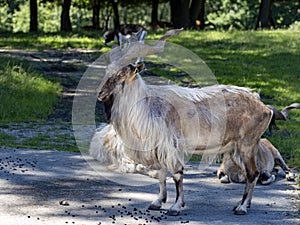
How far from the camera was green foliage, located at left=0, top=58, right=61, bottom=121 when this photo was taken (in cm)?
1560

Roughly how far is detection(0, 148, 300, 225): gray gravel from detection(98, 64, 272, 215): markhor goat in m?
0.34

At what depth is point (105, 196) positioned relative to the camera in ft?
30.3

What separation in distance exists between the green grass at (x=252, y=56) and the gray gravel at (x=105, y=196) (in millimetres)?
2781

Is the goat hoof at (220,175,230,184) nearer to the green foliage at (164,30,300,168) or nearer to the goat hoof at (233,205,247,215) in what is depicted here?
the goat hoof at (233,205,247,215)

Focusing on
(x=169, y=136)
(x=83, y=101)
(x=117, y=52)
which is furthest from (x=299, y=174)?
(x=83, y=101)

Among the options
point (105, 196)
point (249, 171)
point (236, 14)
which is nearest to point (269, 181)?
point (249, 171)

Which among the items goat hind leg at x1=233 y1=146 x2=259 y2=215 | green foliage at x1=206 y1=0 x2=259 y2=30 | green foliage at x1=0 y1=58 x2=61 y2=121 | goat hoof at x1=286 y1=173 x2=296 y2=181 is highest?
goat hind leg at x1=233 y1=146 x2=259 y2=215

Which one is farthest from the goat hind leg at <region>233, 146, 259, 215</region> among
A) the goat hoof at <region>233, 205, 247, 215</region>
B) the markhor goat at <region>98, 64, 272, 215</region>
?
the goat hoof at <region>233, 205, 247, 215</region>

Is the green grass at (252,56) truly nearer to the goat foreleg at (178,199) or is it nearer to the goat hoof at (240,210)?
the goat hoof at (240,210)

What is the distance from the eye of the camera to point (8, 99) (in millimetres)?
16344

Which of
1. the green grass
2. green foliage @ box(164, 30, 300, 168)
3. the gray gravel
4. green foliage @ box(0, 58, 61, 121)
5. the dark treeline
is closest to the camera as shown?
the gray gravel

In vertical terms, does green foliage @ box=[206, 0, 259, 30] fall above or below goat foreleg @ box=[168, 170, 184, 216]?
below

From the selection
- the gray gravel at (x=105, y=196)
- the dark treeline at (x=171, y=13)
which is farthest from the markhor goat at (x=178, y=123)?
the dark treeline at (x=171, y=13)

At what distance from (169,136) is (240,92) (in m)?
1.25
